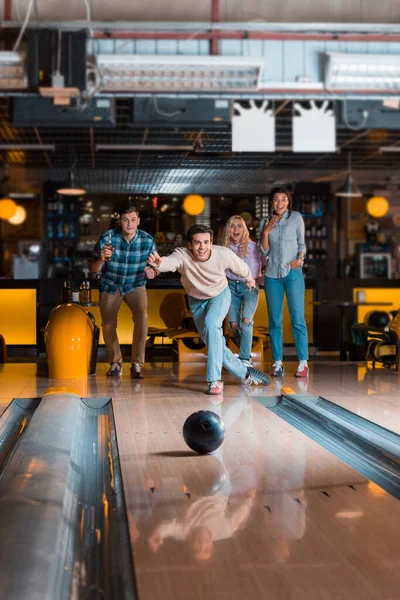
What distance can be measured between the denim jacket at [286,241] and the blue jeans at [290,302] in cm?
8

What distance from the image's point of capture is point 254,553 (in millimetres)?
2150

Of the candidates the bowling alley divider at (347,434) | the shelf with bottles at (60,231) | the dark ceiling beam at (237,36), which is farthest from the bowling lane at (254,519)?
the shelf with bottles at (60,231)

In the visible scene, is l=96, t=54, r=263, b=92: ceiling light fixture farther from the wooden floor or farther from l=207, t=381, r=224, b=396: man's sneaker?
the wooden floor

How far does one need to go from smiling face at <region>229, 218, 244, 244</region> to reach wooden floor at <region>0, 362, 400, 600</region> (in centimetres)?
161

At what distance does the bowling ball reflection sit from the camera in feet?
9.43

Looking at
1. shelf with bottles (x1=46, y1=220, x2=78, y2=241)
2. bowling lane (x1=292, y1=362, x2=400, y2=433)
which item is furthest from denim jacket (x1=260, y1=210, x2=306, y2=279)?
shelf with bottles (x1=46, y1=220, x2=78, y2=241)

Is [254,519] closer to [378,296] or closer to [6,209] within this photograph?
[378,296]

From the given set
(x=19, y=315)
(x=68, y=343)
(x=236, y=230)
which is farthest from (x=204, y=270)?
(x=19, y=315)

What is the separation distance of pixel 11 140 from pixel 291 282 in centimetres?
711

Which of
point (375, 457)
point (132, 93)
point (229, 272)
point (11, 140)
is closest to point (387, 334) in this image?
point (229, 272)

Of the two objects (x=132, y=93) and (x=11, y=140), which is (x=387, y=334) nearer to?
(x=132, y=93)

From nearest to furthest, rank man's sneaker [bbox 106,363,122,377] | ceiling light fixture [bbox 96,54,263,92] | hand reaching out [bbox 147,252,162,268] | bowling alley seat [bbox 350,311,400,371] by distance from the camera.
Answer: hand reaching out [bbox 147,252,162,268], ceiling light fixture [bbox 96,54,263,92], man's sneaker [bbox 106,363,122,377], bowling alley seat [bbox 350,311,400,371]

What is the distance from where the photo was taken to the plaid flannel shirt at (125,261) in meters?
5.89

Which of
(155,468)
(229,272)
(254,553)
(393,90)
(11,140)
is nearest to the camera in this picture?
(254,553)
